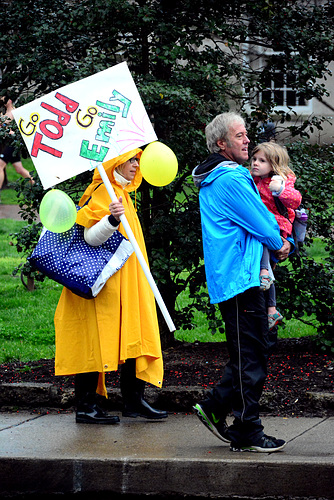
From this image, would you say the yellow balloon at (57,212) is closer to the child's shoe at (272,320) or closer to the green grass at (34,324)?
the child's shoe at (272,320)

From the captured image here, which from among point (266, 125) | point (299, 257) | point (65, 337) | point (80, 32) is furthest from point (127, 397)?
point (80, 32)

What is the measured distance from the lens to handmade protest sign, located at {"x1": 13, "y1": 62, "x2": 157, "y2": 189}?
5.14m

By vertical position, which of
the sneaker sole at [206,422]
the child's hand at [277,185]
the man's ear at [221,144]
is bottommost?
the sneaker sole at [206,422]

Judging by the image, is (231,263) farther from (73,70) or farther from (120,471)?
(73,70)

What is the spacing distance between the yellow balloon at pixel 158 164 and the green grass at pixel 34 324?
6.77 ft

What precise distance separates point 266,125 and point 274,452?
9.89 feet

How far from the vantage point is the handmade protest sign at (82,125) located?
16.9ft

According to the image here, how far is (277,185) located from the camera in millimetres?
4820

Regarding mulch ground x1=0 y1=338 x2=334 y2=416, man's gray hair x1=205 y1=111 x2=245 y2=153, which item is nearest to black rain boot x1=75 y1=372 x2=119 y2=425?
mulch ground x1=0 y1=338 x2=334 y2=416

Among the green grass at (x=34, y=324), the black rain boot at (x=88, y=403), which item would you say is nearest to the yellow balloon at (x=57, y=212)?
the black rain boot at (x=88, y=403)

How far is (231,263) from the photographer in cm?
458

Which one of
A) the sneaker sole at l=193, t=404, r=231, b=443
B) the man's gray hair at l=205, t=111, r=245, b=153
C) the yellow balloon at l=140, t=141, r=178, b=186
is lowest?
the sneaker sole at l=193, t=404, r=231, b=443

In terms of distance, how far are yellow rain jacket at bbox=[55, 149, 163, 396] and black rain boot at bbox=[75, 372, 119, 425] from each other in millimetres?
127

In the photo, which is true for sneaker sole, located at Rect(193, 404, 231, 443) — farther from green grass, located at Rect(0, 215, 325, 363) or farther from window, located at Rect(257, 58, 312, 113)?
window, located at Rect(257, 58, 312, 113)
